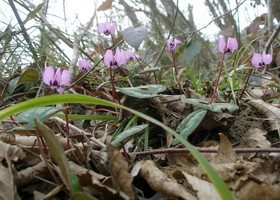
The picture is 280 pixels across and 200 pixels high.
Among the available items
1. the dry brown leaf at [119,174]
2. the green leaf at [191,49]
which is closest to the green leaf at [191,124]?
the dry brown leaf at [119,174]

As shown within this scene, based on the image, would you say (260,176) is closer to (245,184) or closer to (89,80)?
(245,184)

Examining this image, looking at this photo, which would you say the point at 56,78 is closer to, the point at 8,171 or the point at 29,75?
the point at 8,171

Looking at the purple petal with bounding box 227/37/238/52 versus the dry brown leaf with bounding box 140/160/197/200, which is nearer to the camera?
the dry brown leaf with bounding box 140/160/197/200

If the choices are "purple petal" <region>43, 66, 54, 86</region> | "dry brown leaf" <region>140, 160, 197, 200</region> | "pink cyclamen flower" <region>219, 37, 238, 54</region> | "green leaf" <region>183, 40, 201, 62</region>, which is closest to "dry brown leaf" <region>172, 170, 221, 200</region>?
"dry brown leaf" <region>140, 160, 197, 200</region>

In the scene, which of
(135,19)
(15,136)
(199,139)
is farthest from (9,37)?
(135,19)

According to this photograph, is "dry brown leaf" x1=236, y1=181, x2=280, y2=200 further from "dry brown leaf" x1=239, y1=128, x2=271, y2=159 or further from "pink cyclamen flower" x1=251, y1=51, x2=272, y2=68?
"pink cyclamen flower" x1=251, y1=51, x2=272, y2=68

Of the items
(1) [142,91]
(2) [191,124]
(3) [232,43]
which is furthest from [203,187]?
(3) [232,43]
